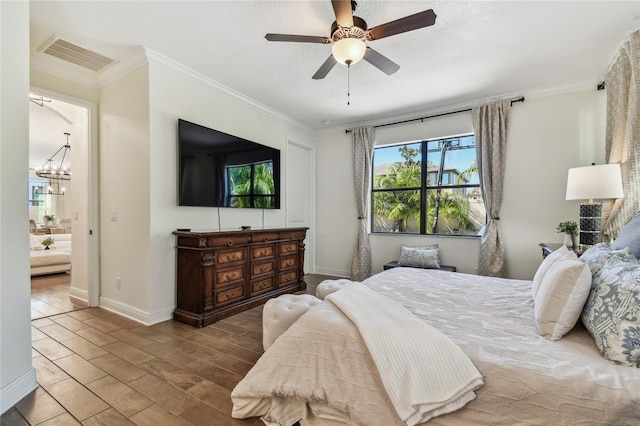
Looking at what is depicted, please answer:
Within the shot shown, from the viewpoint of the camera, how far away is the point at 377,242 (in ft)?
16.4

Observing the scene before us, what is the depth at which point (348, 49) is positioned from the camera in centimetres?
209

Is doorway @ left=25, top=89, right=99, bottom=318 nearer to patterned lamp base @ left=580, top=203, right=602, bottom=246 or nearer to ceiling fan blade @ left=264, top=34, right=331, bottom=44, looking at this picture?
ceiling fan blade @ left=264, top=34, right=331, bottom=44

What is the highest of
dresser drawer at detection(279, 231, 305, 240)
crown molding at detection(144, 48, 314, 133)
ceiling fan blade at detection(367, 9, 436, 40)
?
crown molding at detection(144, 48, 314, 133)

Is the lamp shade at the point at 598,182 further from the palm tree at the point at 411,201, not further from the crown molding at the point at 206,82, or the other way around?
the crown molding at the point at 206,82

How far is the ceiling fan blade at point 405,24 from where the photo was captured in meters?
1.87

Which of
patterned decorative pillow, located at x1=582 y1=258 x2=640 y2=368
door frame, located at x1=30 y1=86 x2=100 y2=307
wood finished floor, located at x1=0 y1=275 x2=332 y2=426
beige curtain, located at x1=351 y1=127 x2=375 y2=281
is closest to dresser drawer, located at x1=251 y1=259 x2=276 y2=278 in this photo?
wood finished floor, located at x1=0 y1=275 x2=332 y2=426

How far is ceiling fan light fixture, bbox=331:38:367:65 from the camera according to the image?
2.06 meters

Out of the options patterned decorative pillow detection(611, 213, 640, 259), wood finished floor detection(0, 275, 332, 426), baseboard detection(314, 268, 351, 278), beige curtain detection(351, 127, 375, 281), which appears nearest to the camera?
wood finished floor detection(0, 275, 332, 426)

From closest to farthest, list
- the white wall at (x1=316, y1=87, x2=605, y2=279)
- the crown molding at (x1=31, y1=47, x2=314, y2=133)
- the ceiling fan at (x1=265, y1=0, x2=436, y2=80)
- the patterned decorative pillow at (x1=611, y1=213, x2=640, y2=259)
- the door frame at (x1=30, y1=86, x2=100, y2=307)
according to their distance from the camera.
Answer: the patterned decorative pillow at (x1=611, y1=213, x2=640, y2=259) → the ceiling fan at (x1=265, y1=0, x2=436, y2=80) → the crown molding at (x1=31, y1=47, x2=314, y2=133) → the door frame at (x1=30, y1=86, x2=100, y2=307) → the white wall at (x1=316, y1=87, x2=605, y2=279)

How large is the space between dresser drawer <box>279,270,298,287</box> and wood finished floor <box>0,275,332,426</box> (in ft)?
3.23

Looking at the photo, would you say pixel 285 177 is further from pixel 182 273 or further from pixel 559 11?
pixel 559 11

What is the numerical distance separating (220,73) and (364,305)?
121 inches

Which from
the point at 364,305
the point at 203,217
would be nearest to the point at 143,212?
the point at 203,217

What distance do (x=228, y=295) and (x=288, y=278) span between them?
1135mm
